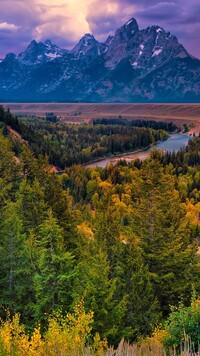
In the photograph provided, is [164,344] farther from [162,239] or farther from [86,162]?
[86,162]

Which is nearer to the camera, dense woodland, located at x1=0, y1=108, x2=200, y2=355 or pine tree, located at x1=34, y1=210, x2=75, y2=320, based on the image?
dense woodland, located at x1=0, y1=108, x2=200, y2=355

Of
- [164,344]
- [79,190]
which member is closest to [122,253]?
[164,344]

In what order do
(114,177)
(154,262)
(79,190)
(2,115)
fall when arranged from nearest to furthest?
(154,262)
(79,190)
(114,177)
(2,115)

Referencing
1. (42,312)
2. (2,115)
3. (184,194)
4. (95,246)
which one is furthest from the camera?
(2,115)

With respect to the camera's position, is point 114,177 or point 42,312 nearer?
point 42,312

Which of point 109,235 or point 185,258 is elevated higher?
point 109,235

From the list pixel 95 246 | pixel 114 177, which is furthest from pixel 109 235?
pixel 114 177

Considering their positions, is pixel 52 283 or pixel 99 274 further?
pixel 52 283

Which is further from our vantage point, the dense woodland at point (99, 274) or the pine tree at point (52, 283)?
the pine tree at point (52, 283)

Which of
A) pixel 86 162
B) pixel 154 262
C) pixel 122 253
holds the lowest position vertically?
pixel 86 162

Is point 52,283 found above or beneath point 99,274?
beneath
